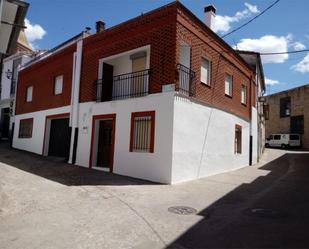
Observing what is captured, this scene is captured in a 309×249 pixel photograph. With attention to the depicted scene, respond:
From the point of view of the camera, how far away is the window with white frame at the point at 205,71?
13790 millimetres

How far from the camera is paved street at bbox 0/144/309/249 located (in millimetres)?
5629

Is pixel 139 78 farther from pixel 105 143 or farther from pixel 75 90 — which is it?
pixel 75 90

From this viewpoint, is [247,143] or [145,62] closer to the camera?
[145,62]

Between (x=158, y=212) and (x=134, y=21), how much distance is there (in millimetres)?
8556

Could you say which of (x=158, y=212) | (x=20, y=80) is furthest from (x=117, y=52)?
(x=20, y=80)

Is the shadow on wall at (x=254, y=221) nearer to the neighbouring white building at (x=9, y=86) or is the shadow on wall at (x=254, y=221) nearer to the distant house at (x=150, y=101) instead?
the distant house at (x=150, y=101)

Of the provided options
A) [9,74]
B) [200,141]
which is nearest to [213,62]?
[200,141]

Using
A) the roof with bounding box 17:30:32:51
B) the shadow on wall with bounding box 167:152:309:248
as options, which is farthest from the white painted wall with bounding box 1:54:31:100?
the shadow on wall with bounding box 167:152:309:248

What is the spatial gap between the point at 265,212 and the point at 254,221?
0.92 m

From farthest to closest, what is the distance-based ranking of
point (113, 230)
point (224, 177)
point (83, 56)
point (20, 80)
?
point (20, 80)
point (83, 56)
point (224, 177)
point (113, 230)

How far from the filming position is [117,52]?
13844mm

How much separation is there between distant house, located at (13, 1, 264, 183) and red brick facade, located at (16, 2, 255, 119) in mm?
41

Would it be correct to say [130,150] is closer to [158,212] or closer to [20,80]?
[158,212]

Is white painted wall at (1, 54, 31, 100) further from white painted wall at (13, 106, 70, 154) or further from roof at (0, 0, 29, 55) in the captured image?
roof at (0, 0, 29, 55)
